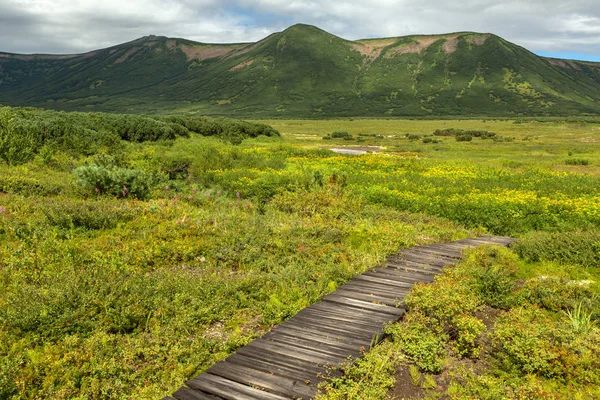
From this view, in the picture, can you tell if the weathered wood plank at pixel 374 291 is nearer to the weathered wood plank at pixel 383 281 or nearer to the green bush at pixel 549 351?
the weathered wood plank at pixel 383 281

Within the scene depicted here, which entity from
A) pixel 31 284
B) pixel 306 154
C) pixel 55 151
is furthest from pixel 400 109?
pixel 31 284

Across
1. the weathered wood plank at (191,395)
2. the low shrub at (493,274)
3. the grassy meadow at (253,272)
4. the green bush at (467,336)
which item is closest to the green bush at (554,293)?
the grassy meadow at (253,272)

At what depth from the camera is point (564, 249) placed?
Answer: 1089 centimetres

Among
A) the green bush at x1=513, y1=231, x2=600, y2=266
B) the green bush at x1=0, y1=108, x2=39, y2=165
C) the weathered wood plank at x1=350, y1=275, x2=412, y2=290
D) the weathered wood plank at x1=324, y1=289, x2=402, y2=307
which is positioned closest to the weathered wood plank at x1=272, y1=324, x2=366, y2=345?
the weathered wood plank at x1=324, y1=289, x2=402, y2=307

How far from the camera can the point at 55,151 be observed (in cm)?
2347

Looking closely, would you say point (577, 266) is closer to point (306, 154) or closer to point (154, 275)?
point (154, 275)

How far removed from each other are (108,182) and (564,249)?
52.1 feet

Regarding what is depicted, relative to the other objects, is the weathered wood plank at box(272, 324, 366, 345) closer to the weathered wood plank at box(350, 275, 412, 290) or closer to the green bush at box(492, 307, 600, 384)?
the green bush at box(492, 307, 600, 384)

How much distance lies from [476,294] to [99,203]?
471 inches

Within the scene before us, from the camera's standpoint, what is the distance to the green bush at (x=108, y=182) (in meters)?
16.0

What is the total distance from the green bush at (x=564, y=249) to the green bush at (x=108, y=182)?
13.7 meters

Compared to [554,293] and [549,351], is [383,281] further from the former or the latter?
[549,351]

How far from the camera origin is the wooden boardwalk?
543cm

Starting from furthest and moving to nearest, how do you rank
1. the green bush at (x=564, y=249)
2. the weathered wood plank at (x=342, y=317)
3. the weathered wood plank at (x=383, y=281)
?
1. the green bush at (x=564, y=249)
2. the weathered wood plank at (x=383, y=281)
3. the weathered wood plank at (x=342, y=317)
